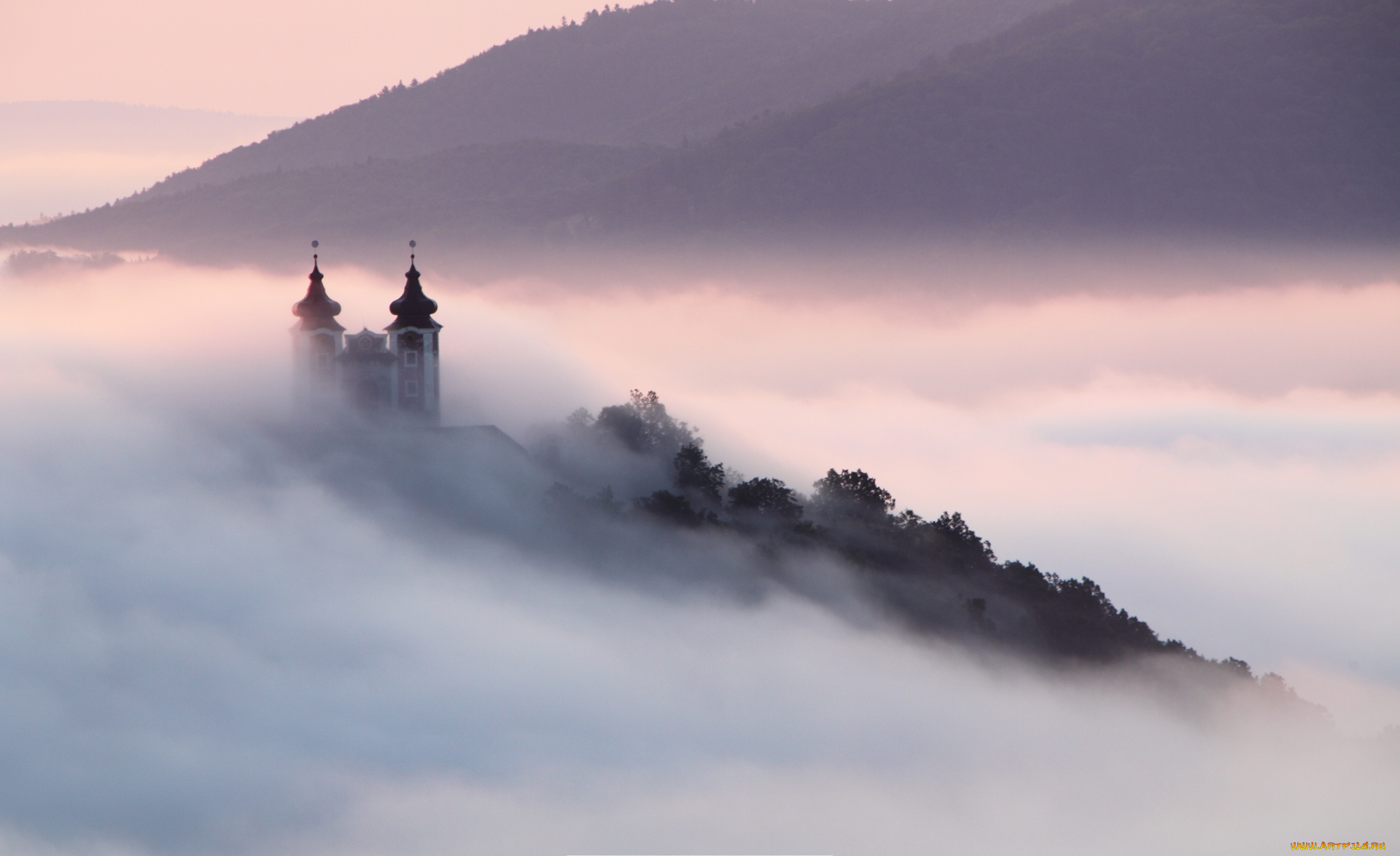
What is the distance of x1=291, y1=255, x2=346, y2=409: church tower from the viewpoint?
94.3m

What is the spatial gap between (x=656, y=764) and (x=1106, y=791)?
99.0 feet

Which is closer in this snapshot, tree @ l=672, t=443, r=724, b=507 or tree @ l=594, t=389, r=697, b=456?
tree @ l=672, t=443, r=724, b=507

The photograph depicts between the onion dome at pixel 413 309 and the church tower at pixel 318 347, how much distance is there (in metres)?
3.01

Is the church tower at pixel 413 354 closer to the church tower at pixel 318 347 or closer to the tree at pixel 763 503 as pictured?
A: the church tower at pixel 318 347

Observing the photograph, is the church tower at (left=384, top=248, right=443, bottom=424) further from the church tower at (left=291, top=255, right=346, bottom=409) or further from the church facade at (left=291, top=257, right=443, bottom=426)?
the church tower at (left=291, top=255, right=346, bottom=409)

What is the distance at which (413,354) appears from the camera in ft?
316

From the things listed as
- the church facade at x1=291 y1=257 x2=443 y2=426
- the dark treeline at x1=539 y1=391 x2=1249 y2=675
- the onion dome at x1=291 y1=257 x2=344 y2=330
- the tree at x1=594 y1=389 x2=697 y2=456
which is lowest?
the dark treeline at x1=539 y1=391 x2=1249 y2=675

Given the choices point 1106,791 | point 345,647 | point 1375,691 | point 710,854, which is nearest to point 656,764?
point 710,854

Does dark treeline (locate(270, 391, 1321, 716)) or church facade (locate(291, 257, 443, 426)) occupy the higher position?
church facade (locate(291, 257, 443, 426))

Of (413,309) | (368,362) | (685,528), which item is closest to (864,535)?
(685,528)

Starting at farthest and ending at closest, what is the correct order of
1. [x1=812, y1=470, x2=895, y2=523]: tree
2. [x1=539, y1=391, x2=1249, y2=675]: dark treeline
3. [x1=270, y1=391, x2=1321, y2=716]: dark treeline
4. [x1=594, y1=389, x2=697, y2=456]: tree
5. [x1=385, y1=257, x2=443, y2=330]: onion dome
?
[x1=812, y1=470, x2=895, y2=523]: tree
[x1=594, y1=389, x2=697, y2=456]: tree
[x1=539, y1=391, x2=1249, y2=675]: dark treeline
[x1=270, y1=391, x2=1321, y2=716]: dark treeline
[x1=385, y1=257, x2=443, y2=330]: onion dome

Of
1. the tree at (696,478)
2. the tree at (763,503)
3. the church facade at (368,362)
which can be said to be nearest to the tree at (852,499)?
the tree at (763,503)

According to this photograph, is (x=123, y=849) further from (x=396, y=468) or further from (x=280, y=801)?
(x=396, y=468)

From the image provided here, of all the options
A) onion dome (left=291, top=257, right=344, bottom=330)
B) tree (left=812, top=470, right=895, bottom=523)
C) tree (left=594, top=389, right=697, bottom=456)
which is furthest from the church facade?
tree (left=812, top=470, right=895, bottom=523)
